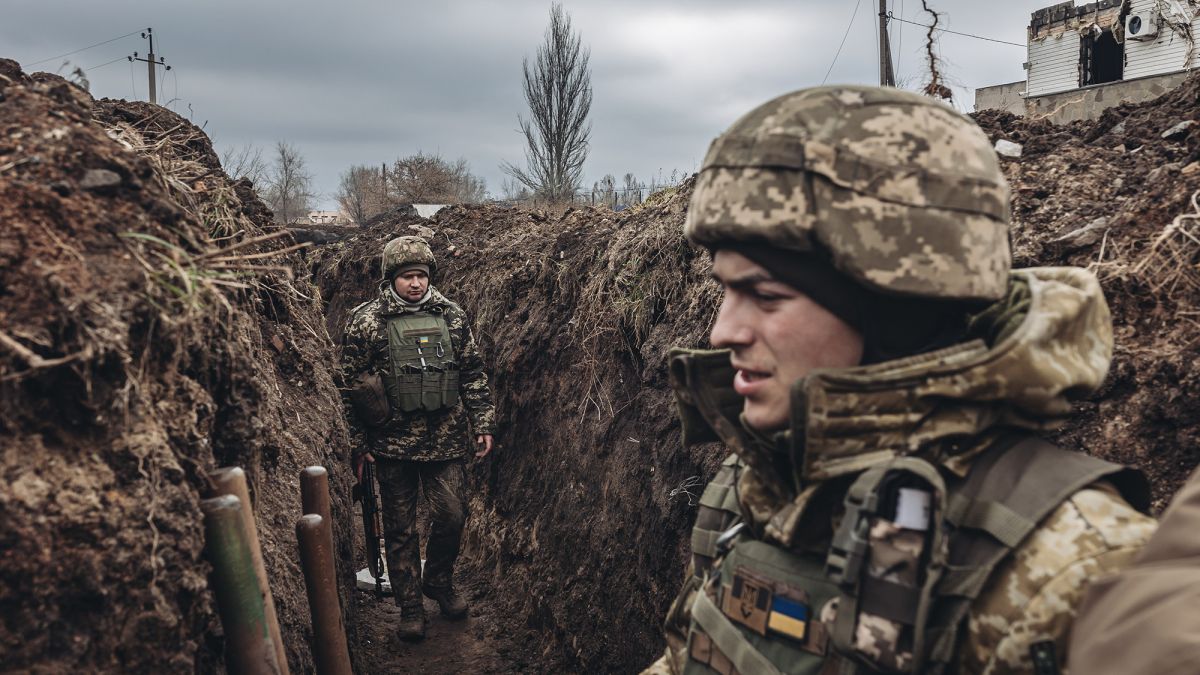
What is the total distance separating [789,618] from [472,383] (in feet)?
17.0

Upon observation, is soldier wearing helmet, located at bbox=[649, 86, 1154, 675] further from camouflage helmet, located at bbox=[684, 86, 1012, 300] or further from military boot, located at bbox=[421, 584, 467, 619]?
military boot, located at bbox=[421, 584, 467, 619]

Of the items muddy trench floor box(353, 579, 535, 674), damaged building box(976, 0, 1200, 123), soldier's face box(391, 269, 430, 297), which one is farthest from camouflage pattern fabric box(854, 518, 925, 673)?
damaged building box(976, 0, 1200, 123)

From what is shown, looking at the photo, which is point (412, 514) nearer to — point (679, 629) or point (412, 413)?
point (412, 413)

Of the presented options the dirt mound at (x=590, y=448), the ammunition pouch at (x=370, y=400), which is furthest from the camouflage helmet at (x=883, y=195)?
the ammunition pouch at (x=370, y=400)

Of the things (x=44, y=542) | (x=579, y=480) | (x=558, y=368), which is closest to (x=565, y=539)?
(x=579, y=480)

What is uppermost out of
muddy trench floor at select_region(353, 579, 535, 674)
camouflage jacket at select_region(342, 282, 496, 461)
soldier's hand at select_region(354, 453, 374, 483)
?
camouflage jacket at select_region(342, 282, 496, 461)

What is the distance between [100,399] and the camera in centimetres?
194

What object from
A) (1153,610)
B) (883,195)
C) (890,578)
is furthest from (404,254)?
(1153,610)

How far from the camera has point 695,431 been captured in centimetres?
204

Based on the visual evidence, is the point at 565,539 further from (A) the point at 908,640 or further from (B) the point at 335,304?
(B) the point at 335,304

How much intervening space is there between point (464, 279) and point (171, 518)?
8722 millimetres

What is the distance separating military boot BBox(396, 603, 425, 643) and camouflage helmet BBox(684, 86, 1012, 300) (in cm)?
524

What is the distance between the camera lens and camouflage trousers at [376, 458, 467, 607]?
Result: 245 inches

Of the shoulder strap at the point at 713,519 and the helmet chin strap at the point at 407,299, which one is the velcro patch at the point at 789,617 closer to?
the shoulder strap at the point at 713,519
